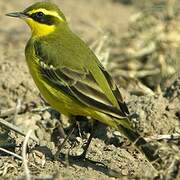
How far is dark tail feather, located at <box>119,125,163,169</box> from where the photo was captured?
6.52m

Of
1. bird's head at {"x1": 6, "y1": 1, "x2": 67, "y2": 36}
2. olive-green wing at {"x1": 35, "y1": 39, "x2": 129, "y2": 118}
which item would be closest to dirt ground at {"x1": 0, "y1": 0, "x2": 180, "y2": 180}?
olive-green wing at {"x1": 35, "y1": 39, "x2": 129, "y2": 118}

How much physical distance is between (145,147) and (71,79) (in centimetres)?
124

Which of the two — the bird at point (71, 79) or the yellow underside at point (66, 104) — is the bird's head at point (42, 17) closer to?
the bird at point (71, 79)

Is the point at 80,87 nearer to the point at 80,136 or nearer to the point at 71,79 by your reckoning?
the point at 71,79

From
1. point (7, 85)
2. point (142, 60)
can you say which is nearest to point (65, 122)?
point (7, 85)

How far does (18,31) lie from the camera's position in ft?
42.0

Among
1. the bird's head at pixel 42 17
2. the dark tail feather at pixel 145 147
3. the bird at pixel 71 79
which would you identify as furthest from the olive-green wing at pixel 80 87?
the bird's head at pixel 42 17

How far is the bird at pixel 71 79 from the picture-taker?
6.98 m

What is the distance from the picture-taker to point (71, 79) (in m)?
7.40

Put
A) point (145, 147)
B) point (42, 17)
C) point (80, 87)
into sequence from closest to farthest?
1. point (145, 147)
2. point (80, 87)
3. point (42, 17)

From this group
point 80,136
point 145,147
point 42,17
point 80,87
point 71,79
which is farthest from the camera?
point 42,17

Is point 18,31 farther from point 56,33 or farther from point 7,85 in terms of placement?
point 56,33

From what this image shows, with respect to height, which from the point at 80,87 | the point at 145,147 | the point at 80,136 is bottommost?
the point at 80,136

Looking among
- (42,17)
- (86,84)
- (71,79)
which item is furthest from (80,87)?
(42,17)
